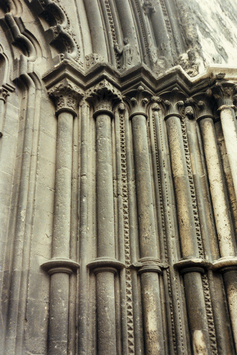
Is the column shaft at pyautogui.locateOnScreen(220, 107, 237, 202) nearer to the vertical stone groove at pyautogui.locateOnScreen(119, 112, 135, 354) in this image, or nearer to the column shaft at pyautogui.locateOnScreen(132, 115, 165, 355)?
the column shaft at pyautogui.locateOnScreen(132, 115, 165, 355)

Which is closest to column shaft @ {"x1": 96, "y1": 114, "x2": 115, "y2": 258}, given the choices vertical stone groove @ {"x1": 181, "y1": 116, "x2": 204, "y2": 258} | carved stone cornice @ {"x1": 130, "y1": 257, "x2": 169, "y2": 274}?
carved stone cornice @ {"x1": 130, "y1": 257, "x2": 169, "y2": 274}

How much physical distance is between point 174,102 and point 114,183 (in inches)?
62.6

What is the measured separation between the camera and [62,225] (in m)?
4.12

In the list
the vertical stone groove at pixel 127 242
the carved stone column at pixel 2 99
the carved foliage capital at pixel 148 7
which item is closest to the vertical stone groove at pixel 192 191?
the vertical stone groove at pixel 127 242

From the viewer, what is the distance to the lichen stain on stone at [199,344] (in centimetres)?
371

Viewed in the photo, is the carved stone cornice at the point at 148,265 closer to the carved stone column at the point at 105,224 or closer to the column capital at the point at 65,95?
the carved stone column at the point at 105,224

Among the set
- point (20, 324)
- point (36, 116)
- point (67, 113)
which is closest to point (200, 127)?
point (67, 113)

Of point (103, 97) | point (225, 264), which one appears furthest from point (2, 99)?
point (225, 264)

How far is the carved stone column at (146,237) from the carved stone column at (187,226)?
33 cm

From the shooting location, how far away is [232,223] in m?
4.47

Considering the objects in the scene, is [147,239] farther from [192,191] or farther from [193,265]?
[192,191]

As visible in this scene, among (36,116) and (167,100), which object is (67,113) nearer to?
(36,116)

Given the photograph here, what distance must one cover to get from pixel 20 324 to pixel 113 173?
2.06 meters

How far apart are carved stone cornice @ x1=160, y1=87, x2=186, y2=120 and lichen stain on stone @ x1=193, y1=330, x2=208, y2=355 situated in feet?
9.29
